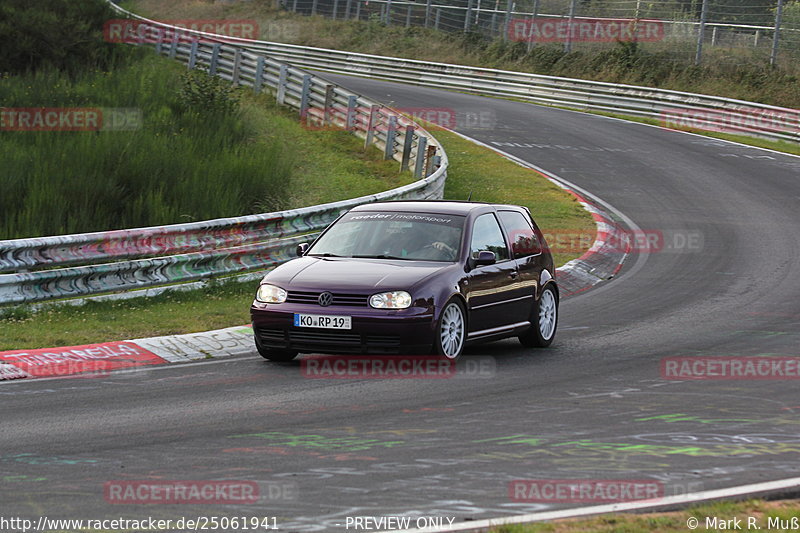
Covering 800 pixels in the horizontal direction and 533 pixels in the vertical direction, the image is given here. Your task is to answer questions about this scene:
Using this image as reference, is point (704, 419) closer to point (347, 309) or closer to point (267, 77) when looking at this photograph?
point (347, 309)

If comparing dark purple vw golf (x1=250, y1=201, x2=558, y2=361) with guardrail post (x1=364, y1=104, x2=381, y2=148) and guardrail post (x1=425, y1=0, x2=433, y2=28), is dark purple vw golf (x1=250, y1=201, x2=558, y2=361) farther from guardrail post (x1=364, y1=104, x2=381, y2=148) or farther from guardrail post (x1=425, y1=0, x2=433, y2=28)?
guardrail post (x1=425, y1=0, x2=433, y2=28)

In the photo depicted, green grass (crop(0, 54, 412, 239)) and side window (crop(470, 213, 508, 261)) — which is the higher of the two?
side window (crop(470, 213, 508, 261))

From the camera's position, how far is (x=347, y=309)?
1041 cm

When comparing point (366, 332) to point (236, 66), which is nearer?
point (366, 332)

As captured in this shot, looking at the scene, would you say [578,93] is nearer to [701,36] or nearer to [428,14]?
[701,36]

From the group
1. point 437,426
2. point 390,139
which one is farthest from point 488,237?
point 390,139

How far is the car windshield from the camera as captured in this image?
37.7 ft

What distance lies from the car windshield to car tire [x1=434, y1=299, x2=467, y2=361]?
24.3 inches

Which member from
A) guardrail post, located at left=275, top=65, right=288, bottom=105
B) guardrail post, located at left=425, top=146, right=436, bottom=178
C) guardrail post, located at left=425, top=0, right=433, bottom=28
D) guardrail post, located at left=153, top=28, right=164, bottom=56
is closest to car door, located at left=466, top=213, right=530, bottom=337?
guardrail post, located at left=425, top=146, right=436, bottom=178

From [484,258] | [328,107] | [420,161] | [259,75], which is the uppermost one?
[259,75]

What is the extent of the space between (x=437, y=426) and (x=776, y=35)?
36268 millimetres

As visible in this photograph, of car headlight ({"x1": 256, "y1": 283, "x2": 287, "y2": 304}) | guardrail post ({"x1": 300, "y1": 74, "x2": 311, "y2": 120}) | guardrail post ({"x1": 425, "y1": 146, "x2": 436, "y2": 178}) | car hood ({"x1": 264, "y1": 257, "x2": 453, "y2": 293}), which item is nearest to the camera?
car hood ({"x1": 264, "y1": 257, "x2": 453, "y2": 293})

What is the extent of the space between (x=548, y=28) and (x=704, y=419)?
138 feet

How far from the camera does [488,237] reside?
1206cm
